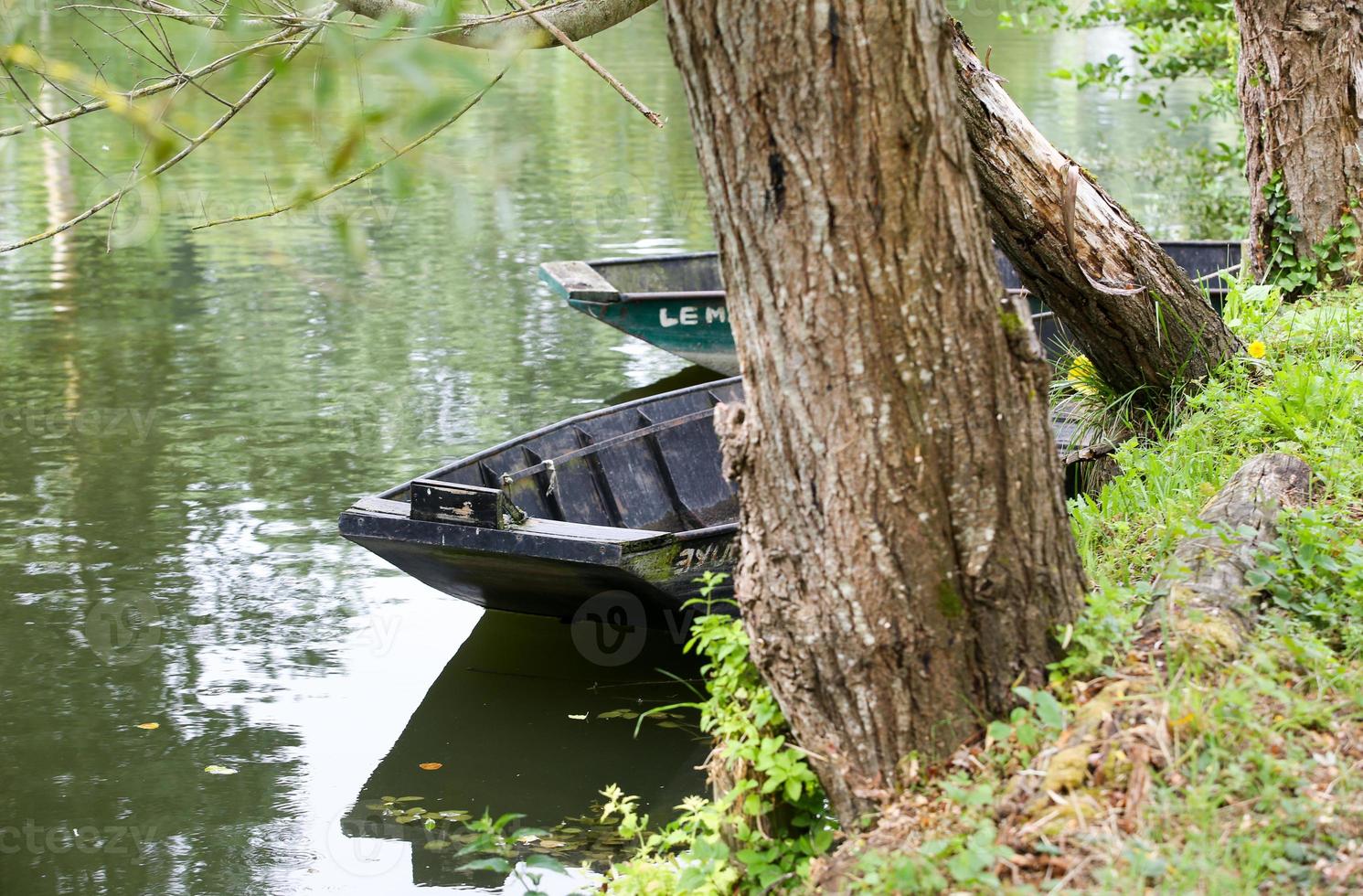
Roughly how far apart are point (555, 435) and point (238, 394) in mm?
3504

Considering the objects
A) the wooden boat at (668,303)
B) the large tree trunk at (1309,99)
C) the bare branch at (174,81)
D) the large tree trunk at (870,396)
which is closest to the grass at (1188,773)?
the large tree trunk at (870,396)

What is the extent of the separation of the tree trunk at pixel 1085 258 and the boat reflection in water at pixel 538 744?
2004mm

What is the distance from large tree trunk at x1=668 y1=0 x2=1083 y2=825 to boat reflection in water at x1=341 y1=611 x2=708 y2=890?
5.18 feet

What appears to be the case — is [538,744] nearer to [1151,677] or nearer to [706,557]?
[706,557]

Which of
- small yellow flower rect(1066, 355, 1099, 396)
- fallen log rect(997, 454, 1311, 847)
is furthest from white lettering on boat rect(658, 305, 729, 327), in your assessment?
fallen log rect(997, 454, 1311, 847)

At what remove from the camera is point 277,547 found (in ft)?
21.4

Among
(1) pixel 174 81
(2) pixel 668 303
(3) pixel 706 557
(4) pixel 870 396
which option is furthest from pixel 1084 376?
(2) pixel 668 303

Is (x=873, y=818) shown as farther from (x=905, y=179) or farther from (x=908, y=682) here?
(x=905, y=179)

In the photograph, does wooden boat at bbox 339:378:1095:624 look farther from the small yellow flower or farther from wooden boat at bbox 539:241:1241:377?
wooden boat at bbox 539:241:1241:377

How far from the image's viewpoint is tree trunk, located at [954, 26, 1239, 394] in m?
4.39

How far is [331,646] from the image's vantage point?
18.4ft

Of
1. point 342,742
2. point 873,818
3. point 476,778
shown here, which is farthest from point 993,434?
point 342,742

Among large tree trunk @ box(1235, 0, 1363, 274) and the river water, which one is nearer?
the river water

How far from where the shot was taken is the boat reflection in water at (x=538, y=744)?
14.1 feet
